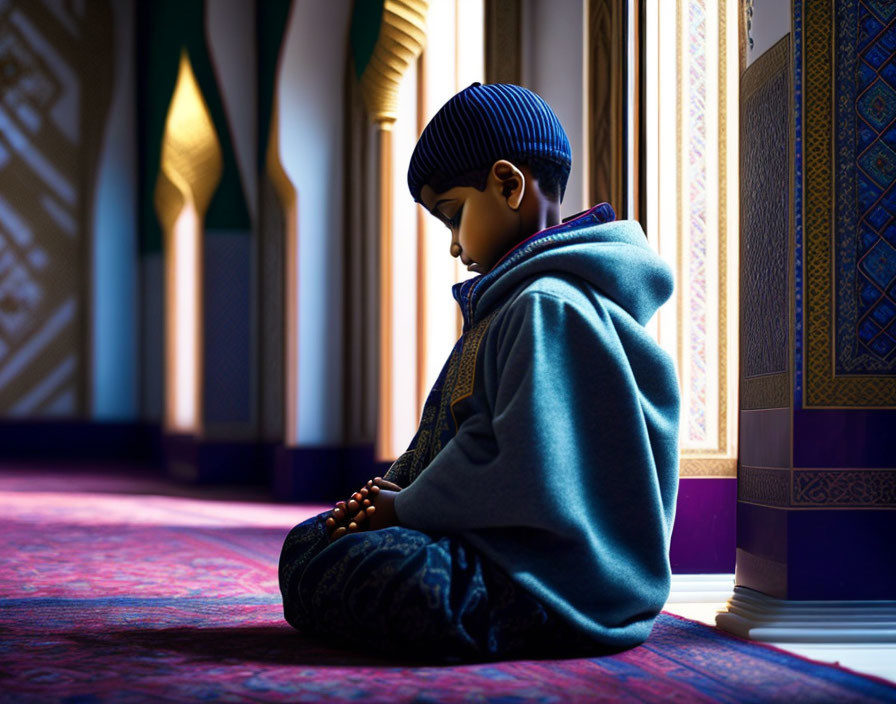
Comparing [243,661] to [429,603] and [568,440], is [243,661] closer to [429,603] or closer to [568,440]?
[429,603]

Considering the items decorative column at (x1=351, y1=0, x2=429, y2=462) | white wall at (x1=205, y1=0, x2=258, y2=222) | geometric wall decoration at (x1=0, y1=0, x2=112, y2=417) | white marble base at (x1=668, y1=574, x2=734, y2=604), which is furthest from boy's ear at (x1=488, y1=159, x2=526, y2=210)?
geometric wall decoration at (x1=0, y1=0, x2=112, y2=417)

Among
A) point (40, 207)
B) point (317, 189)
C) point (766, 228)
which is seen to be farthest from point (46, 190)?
point (766, 228)

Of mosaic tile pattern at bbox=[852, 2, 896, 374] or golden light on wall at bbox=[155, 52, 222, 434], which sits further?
golden light on wall at bbox=[155, 52, 222, 434]

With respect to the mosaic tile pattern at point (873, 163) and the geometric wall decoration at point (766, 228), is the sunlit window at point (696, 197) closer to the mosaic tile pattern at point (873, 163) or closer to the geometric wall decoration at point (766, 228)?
the geometric wall decoration at point (766, 228)

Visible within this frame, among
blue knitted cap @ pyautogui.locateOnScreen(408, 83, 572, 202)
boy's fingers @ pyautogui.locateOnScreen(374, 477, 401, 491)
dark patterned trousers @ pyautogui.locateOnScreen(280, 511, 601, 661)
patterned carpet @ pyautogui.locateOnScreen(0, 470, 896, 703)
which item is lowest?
patterned carpet @ pyautogui.locateOnScreen(0, 470, 896, 703)

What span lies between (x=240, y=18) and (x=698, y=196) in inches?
191

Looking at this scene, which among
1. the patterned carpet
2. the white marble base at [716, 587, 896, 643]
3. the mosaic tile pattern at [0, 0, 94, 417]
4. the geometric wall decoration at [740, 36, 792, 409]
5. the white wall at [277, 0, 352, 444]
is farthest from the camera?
the mosaic tile pattern at [0, 0, 94, 417]

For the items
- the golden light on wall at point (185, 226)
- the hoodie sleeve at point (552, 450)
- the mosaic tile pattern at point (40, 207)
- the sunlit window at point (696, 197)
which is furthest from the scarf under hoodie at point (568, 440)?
the mosaic tile pattern at point (40, 207)

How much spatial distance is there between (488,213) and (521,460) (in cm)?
45

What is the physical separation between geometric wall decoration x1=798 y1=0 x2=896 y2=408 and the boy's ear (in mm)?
555

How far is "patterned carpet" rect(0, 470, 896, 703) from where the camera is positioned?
144 cm

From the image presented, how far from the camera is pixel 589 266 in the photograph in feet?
5.61

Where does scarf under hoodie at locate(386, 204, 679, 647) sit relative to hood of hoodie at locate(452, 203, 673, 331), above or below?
below

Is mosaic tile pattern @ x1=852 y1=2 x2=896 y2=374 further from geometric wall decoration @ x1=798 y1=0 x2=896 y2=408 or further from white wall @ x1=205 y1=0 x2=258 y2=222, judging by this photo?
white wall @ x1=205 y1=0 x2=258 y2=222
